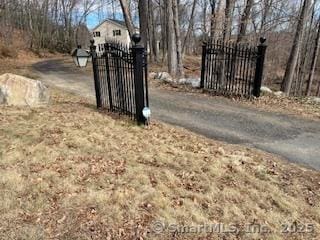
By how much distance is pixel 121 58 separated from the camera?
6000mm


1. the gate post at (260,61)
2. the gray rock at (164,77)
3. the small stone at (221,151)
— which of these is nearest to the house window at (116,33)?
the gray rock at (164,77)

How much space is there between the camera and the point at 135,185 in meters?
3.90

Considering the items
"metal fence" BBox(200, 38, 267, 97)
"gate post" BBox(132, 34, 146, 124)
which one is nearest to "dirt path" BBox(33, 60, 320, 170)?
"metal fence" BBox(200, 38, 267, 97)

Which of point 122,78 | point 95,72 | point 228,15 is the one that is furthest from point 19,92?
point 228,15

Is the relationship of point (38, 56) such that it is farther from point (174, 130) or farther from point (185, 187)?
point (185, 187)

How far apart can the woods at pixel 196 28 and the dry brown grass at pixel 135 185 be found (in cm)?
732

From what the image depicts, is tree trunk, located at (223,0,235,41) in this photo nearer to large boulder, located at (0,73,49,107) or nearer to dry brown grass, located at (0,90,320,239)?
Answer: dry brown grass, located at (0,90,320,239)

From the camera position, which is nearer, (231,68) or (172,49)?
(231,68)

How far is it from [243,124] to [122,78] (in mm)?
2823

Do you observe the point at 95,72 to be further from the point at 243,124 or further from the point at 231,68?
the point at 231,68

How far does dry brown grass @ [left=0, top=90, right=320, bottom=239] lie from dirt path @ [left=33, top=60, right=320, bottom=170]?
0.52 meters

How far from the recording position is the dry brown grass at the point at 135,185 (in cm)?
322

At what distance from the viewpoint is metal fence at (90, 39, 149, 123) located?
5629mm

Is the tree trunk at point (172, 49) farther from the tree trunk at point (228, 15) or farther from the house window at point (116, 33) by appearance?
the house window at point (116, 33)
